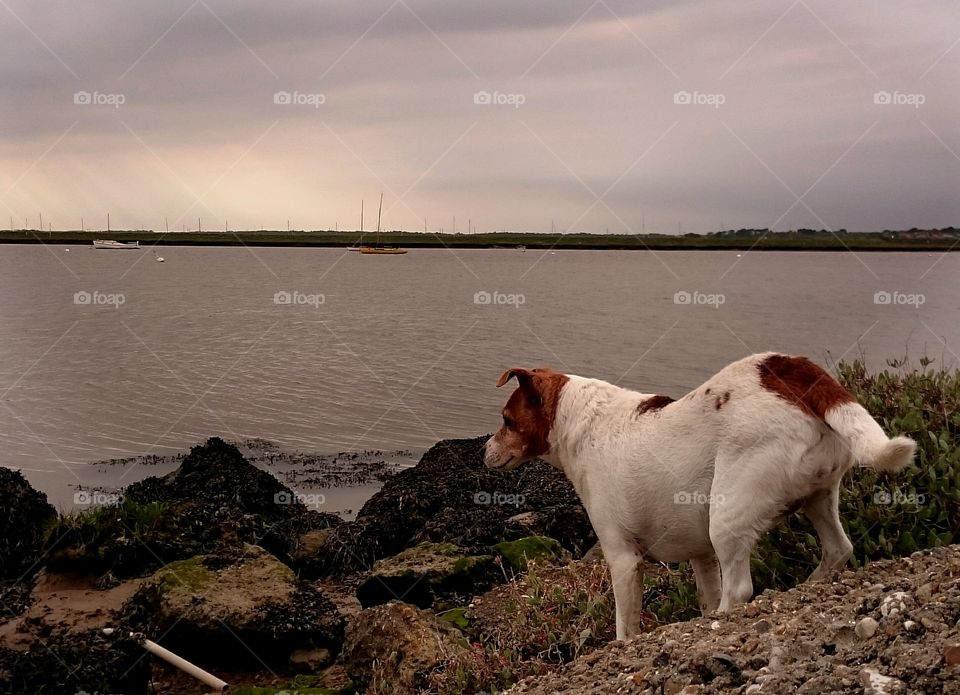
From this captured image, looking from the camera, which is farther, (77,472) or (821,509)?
(77,472)

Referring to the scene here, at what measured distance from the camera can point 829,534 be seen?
275 inches

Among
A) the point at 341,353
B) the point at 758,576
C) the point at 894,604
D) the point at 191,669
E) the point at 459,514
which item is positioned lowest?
the point at 191,669

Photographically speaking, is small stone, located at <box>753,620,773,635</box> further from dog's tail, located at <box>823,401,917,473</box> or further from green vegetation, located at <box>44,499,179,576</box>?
green vegetation, located at <box>44,499,179,576</box>

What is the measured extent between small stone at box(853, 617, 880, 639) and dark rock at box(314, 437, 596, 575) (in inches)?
203

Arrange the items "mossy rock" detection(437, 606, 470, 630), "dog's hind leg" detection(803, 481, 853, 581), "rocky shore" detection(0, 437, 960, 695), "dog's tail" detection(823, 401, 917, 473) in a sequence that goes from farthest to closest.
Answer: "mossy rock" detection(437, 606, 470, 630) → "dog's hind leg" detection(803, 481, 853, 581) → "dog's tail" detection(823, 401, 917, 473) → "rocky shore" detection(0, 437, 960, 695)

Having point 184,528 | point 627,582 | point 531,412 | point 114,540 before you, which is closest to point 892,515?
point 627,582

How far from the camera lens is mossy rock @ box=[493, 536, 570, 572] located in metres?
9.77

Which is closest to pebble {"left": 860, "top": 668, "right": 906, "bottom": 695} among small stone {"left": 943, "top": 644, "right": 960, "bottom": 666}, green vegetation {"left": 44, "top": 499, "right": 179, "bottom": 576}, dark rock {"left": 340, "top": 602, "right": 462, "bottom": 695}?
small stone {"left": 943, "top": 644, "right": 960, "bottom": 666}

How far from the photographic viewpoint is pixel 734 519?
21.1 feet

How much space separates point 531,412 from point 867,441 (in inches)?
113

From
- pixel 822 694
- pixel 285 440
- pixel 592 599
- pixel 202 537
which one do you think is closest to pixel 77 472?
pixel 285 440

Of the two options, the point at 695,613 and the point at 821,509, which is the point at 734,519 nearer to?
the point at 821,509

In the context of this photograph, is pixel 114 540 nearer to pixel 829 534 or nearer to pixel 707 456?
pixel 707 456

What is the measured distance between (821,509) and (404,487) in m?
7.40
